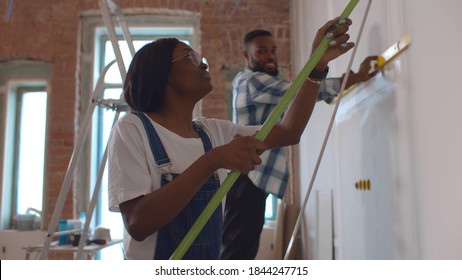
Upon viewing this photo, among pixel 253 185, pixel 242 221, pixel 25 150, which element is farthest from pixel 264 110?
pixel 25 150

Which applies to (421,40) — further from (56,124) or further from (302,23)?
(56,124)

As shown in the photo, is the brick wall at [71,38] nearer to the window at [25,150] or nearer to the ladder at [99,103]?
the window at [25,150]

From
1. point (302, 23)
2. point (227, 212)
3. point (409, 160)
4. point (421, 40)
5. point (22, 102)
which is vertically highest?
point (302, 23)

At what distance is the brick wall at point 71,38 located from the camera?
318 cm

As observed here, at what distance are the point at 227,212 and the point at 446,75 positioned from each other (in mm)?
1056

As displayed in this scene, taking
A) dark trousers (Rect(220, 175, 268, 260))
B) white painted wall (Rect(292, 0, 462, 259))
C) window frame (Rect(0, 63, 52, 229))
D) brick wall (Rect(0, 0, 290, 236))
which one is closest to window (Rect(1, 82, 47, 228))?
window frame (Rect(0, 63, 52, 229))

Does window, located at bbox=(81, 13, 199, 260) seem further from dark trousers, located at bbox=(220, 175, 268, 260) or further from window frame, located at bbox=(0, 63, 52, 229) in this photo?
dark trousers, located at bbox=(220, 175, 268, 260)

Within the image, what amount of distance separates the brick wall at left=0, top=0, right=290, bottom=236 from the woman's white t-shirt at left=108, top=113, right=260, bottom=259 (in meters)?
2.11

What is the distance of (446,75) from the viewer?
95cm

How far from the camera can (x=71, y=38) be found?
3.26 meters

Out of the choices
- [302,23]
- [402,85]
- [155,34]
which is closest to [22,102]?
[155,34]

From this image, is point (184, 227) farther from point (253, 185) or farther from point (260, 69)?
point (260, 69)

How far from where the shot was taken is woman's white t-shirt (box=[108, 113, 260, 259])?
94cm

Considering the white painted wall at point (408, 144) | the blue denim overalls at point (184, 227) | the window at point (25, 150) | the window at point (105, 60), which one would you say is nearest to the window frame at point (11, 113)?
the window at point (25, 150)
